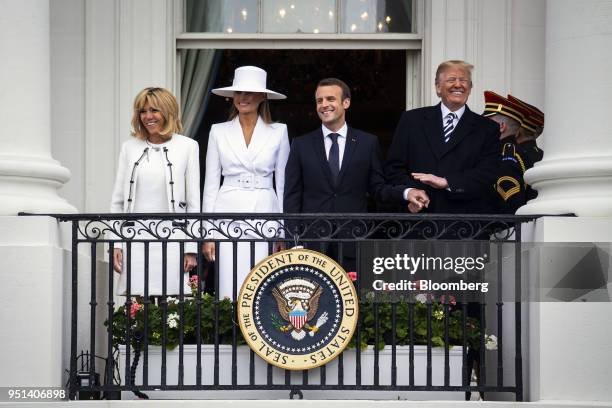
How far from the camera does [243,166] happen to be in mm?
10461

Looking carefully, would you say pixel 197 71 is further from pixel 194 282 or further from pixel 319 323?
pixel 319 323

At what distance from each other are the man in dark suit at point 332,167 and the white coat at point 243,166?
0.30 m

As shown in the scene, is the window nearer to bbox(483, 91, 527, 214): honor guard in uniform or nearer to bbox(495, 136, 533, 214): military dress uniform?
bbox(483, 91, 527, 214): honor guard in uniform

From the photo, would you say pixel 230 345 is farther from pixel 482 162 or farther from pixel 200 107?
pixel 200 107

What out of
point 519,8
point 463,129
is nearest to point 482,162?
point 463,129

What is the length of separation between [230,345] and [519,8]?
446 cm

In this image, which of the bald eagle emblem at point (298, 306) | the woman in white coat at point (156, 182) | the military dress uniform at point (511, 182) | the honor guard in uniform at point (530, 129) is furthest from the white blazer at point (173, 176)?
the honor guard in uniform at point (530, 129)

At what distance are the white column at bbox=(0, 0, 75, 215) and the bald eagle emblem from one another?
1563 mm

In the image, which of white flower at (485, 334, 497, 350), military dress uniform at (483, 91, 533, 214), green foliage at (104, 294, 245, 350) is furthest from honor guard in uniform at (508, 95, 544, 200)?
green foliage at (104, 294, 245, 350)

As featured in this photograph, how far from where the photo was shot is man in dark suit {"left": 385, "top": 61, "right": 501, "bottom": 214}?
32.7 ft

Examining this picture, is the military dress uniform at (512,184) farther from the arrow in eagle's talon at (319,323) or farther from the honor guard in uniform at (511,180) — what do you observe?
the arrow in eagle's talon at (319,323)

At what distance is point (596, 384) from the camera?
29.6 feet

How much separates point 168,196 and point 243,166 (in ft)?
1.95

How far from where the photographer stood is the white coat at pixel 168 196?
1016 cm
